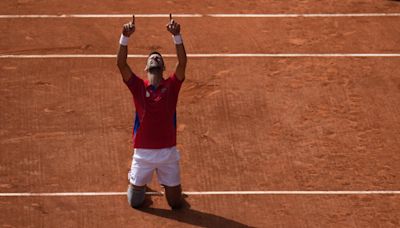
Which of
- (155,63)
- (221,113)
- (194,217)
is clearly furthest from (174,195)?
(221,113)

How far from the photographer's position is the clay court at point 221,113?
17531mm

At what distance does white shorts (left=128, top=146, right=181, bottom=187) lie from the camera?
1684 cm

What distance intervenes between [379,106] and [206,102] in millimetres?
2838

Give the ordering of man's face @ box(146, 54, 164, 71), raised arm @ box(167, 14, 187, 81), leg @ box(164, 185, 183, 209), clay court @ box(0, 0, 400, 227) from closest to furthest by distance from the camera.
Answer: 1. raised arm @ box(167, 14, 187, 81)
2. man's face @ box(146, 54, 164, 71)
3. leg @ box(164, 185, 183, 209)
4. clay court @ box(0, 0, 400, 227)

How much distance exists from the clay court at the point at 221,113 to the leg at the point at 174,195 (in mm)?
165

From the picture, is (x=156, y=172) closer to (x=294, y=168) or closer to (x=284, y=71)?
(x=294, y=168)

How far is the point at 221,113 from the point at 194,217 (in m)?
2.92

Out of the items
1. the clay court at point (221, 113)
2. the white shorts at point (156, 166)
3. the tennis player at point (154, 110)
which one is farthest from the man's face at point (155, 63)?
the clay court at point (221, 113)

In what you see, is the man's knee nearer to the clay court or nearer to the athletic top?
the clay court

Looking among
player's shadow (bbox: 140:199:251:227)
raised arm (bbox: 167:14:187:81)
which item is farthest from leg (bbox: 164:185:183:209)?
raised arm (bbox: 167:14:187:81)

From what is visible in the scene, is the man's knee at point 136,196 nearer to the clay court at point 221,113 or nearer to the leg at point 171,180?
the clay court at point 221,113

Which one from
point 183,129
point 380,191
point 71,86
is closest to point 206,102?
point 183,129

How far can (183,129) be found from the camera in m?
19.3

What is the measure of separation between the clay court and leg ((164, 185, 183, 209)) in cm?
17
